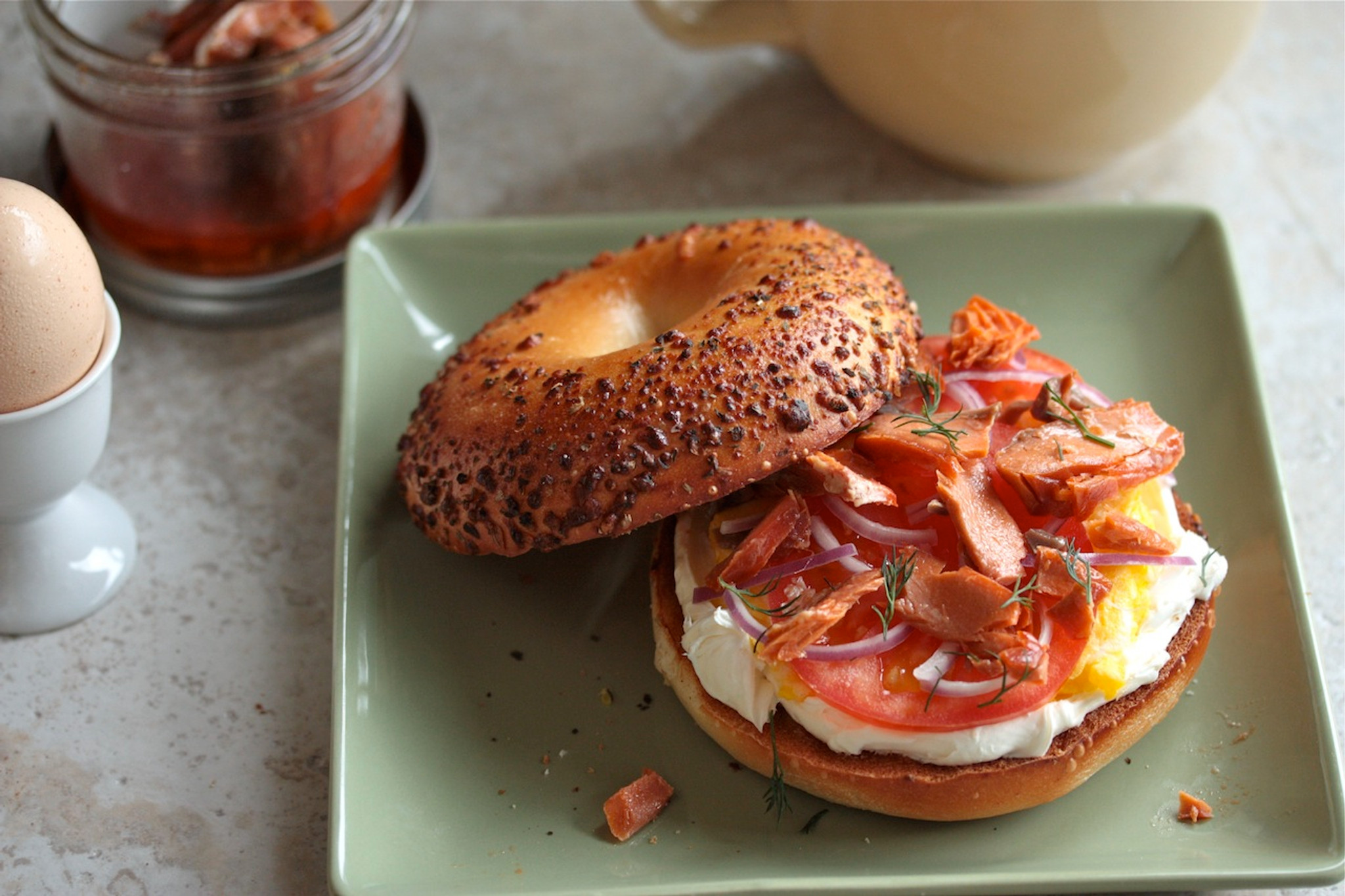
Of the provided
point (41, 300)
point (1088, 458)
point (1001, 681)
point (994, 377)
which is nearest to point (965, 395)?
point (994, 377)

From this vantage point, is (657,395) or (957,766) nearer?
(957,766)

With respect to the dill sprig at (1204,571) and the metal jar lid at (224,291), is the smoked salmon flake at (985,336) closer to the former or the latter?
the dill sprig at (1204,571)

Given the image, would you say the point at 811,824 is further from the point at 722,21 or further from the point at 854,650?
the point at 722,21

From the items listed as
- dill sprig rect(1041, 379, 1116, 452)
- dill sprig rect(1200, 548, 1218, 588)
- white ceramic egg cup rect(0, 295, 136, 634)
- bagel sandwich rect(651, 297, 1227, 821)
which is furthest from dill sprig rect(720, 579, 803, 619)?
white ceramic egg cup rect(0, 295, 136, 634)

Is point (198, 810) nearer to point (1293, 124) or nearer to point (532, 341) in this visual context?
point (532, 341)

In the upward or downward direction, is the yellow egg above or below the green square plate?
above

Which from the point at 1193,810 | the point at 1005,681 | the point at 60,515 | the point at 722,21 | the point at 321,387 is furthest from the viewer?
the point at 722,21

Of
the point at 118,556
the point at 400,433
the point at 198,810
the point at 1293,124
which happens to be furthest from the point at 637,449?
the point at 1293,124

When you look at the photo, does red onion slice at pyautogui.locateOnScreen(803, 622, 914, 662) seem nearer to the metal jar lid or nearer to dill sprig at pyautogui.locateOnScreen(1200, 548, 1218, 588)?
dill sprig at pyautogui.locateOnScreen(1200, 548, 1218, 588)
